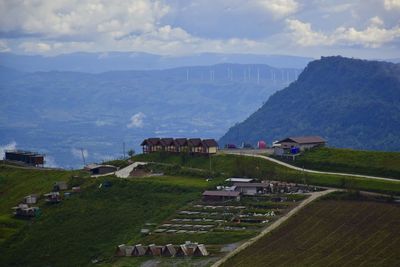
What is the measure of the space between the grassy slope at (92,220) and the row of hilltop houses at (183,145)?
10582 millimetres

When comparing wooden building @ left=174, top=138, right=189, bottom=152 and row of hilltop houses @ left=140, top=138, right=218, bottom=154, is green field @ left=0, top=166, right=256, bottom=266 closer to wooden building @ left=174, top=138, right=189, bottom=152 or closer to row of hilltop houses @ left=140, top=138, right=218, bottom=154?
row of hilltop houses @ left=140, top=138, right=218, bottom=154

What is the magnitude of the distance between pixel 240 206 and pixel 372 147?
119 metres

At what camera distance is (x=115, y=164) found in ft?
354

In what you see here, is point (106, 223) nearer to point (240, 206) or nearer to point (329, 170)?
point (240, 206)

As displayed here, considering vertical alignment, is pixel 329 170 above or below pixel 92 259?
above

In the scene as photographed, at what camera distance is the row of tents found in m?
64.1

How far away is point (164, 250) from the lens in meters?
65.6

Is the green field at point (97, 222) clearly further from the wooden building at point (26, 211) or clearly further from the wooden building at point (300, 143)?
the wooden building at point (300, 143)

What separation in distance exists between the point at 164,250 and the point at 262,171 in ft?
88.7

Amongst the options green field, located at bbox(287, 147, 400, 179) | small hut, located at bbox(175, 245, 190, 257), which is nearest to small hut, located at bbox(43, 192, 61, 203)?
small hut, located at bbox(175, 245, 190, 257)

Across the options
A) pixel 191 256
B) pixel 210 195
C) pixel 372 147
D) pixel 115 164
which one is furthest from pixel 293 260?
pixel 372 147

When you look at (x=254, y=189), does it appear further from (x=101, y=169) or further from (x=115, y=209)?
(x=101, y=169)

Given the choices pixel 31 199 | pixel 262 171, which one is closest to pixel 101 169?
pixel 31 199

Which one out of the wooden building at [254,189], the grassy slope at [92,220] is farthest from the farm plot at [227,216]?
the grassy slope at [92,220]
